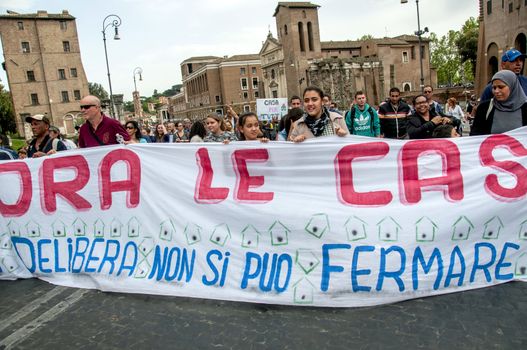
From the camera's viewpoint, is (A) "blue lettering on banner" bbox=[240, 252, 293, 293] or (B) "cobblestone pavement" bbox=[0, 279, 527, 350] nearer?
(B) "cobblestone pavement" bbox=[0, 279, 527, 350]

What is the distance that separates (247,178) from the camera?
12.9ft

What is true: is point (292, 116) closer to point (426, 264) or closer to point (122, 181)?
point (122, 181)

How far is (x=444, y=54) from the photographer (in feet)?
247

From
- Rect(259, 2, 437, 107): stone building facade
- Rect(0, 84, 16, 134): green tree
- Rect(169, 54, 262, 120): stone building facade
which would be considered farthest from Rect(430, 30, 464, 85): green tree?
Rect(0, 84, 16, 134): green tree

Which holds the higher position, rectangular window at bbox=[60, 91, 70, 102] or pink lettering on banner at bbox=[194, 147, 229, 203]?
rectangular window at bbox=[60, 91, 70, 102]

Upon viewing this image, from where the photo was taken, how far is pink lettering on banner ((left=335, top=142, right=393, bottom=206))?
354 cm

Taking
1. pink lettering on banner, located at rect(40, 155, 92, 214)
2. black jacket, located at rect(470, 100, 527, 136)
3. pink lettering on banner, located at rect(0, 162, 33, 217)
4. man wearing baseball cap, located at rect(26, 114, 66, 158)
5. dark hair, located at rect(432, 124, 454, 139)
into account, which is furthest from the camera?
man wearing baseball cap, located at rect(26, 114, 66, 158)

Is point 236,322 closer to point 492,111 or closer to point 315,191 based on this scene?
point 315,191

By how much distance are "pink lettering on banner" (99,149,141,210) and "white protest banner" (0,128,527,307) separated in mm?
12

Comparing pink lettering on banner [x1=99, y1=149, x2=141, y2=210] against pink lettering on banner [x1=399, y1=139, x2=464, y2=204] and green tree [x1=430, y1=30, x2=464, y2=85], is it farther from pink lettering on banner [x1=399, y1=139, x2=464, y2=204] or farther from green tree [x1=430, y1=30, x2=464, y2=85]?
green tree [x1=430, y1=30, x2=464, y2=85]

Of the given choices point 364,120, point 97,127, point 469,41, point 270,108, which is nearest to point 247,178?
point 97,127

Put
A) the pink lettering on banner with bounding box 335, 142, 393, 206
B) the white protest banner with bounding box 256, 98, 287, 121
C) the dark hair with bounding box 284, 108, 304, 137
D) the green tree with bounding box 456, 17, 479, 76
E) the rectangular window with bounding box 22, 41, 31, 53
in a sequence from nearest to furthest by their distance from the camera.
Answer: the pink lettering on banner with bounding box 335, 142, 393, 206 < the dark hair with bounding box 284, 108, 304, 137 < the white protest banner with bounding box 256, 98, 287, 121 < the rectangular window with bounding box 22, 41, 31, 53 < the green tree with bounding box 456, 17, 479, 76

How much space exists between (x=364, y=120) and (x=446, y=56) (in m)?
77.3

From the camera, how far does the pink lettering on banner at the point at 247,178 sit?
3.78 meters
